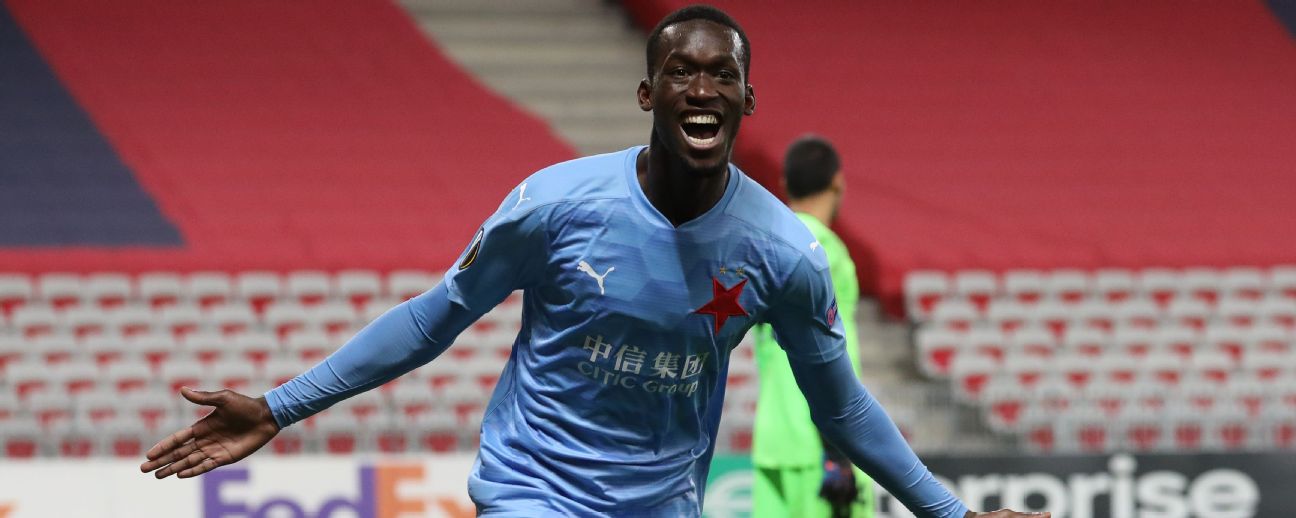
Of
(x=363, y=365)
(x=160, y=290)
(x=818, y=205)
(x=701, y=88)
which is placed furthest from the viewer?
(x=160, y=290)

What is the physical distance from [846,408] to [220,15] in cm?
1360

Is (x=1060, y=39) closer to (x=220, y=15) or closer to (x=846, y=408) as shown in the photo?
(x=220, y=15)

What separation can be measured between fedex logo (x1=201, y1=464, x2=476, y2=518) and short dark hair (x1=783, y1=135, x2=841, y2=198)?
9.92 feet

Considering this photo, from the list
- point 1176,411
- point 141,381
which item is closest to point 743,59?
point 1176,411

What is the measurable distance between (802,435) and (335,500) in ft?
10.5

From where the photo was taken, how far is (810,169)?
16.6 feet

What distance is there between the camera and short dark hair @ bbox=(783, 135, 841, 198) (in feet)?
16.6

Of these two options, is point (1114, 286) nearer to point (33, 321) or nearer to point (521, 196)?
point (33, 321)

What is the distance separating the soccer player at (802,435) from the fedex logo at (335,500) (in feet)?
8.92

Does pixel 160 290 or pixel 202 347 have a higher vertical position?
pixel 160 290

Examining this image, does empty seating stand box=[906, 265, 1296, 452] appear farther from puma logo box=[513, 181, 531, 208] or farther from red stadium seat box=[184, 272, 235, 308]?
puma logo box=[513, 181, 531, 208]

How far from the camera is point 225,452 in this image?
2994mm

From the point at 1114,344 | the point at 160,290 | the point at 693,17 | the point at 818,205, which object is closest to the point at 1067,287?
the point at 1114,344

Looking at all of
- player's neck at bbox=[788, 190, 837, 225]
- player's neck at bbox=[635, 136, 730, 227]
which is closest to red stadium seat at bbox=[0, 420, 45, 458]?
player's neck at bbox=[788, 190, 837, 225]
